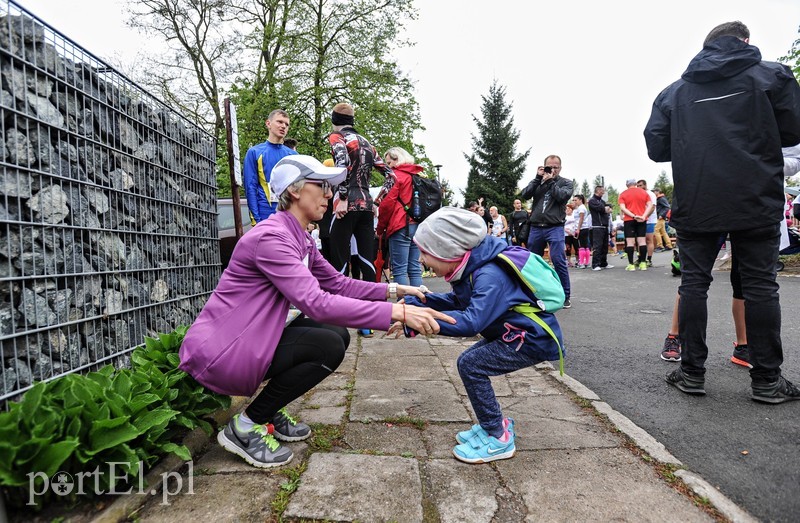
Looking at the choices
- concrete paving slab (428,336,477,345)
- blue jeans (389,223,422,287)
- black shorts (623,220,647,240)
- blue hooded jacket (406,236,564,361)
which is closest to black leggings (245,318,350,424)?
blue hooded jacket (406,236,564,361)

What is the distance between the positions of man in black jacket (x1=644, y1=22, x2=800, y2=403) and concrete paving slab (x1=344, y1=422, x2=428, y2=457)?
1.81 meters

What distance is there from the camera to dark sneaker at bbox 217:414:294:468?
2.21 m

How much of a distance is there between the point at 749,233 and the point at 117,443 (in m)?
3.37

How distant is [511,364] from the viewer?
242 cm

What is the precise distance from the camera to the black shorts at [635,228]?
10859 mm

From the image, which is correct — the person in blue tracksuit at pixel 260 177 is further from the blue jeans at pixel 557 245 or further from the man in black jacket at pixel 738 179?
the man in black jacket at pixel 738 179

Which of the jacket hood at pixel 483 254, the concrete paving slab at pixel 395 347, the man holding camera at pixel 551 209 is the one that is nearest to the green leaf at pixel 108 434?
the jacket hood at pixel 483 254

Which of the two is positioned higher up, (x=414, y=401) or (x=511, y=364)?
(x=511, y=364)

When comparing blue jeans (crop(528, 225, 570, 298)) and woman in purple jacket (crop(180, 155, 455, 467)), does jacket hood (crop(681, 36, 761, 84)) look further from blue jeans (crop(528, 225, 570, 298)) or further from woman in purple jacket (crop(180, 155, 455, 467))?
blue jeans (crop(528, 225, 570, 298))

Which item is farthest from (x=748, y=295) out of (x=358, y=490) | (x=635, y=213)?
(x=635, y=213)

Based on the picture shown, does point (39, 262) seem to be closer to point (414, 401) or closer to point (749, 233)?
point (414, 401)

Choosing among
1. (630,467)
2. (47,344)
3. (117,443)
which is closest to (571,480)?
(630,467)

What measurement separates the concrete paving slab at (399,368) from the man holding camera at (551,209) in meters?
2.64

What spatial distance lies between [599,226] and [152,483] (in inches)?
460
